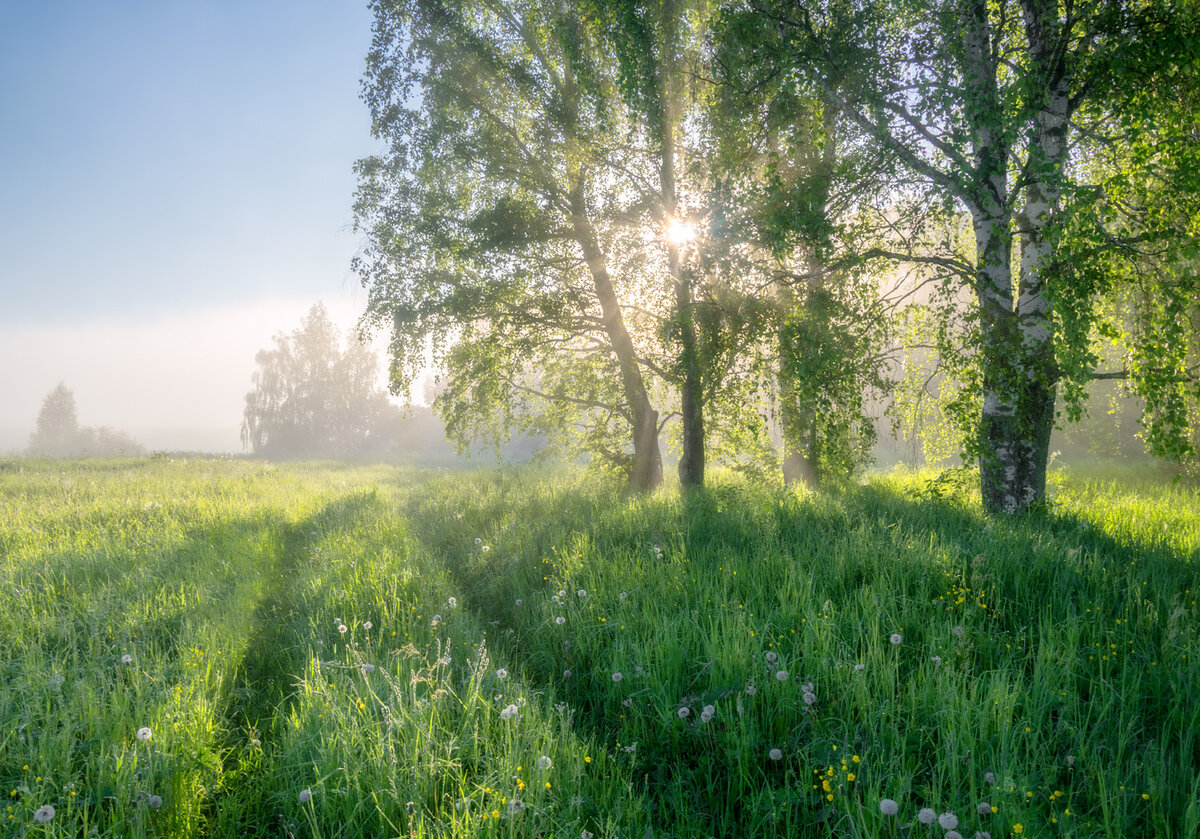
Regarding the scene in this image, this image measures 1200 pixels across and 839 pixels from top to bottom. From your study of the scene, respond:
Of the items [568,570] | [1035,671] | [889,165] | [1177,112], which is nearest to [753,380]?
[889,165]

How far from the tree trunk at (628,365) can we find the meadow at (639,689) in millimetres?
6088

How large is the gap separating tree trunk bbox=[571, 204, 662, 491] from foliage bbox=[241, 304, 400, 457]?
5407 centimetres

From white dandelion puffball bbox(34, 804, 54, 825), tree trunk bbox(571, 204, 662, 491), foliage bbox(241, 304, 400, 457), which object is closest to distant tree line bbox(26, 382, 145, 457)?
foliage bbox(241, 304, 400, 457)

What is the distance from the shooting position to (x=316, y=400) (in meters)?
66.2

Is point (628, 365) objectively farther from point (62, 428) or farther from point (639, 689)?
point (62, 428)

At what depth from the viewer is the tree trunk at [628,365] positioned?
12898mm

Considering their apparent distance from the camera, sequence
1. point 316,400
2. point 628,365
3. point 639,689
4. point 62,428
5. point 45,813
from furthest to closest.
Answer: point 62,428, point 316,400, point 628,365, point 639,689, point 45,813

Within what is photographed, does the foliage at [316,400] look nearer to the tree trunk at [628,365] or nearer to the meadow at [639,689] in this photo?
the tree trunk at [628,365]

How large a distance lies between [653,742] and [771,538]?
134 inches

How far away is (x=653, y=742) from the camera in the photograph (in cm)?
344

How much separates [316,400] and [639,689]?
235 feet

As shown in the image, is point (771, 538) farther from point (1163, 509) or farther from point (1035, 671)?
point (1163, 509)

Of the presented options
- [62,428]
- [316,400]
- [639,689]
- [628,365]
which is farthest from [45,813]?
[62,428]

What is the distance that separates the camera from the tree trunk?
12.9 metres
